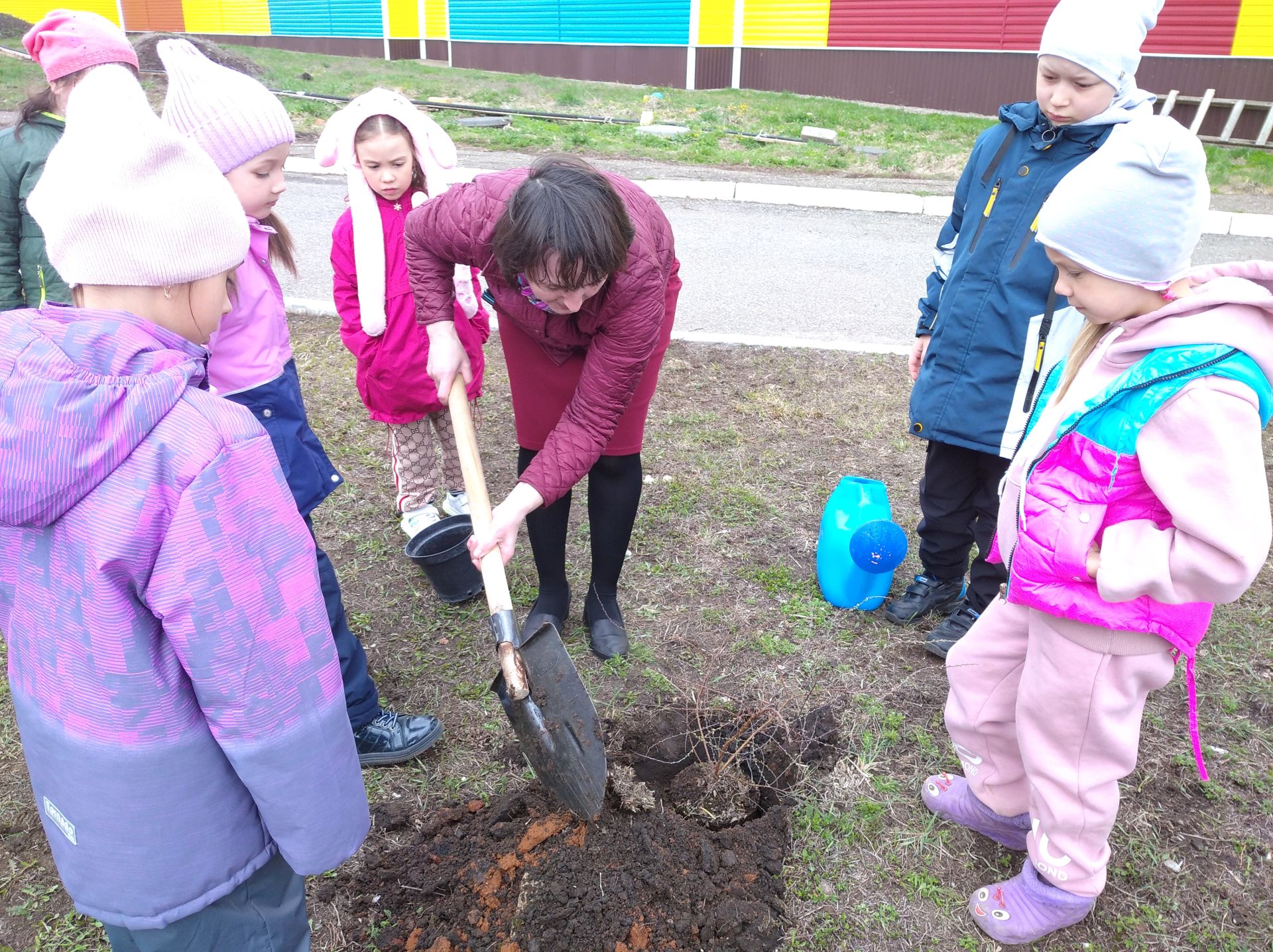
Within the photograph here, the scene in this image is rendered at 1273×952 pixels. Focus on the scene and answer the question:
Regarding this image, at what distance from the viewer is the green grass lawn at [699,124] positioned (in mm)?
10602

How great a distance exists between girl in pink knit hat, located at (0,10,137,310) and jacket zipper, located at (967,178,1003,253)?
2865 mm

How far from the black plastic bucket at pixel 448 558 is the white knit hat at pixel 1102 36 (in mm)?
2262

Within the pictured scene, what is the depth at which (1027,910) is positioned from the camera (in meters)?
2.08

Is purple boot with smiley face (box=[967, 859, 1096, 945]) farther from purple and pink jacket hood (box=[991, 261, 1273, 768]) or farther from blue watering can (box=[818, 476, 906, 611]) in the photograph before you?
blue watering can (box=[818, 476, 906, 611])

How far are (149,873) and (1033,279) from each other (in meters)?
2.55

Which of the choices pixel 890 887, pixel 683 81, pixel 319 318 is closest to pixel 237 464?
pixel 890 887

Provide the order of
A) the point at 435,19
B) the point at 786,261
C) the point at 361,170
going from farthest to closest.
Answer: the point at 435,19
the point at 786,261
the point at 361,170

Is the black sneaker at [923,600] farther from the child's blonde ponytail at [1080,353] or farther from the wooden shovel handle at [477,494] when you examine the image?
the wooden shovel handle at [477,494]

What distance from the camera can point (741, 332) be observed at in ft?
18.9

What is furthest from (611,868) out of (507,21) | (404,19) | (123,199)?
(404,19)

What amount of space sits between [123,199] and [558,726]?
139 cm

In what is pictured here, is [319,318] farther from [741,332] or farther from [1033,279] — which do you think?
[1033,279]

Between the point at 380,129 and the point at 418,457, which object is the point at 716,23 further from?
the point at 418,457

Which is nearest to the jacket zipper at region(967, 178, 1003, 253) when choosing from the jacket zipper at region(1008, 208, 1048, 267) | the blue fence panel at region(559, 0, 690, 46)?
the jacket zipper at region(1008, 208, 1048, 267)
